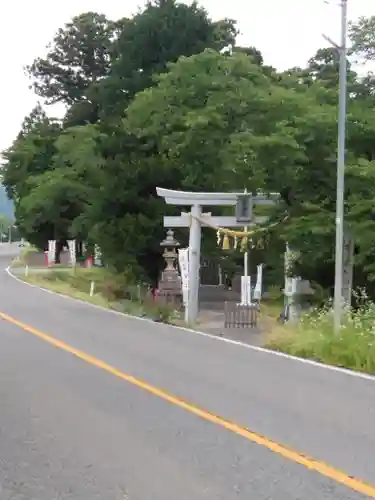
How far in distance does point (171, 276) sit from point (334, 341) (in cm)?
1931

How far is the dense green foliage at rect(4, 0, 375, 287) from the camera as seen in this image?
21.7m

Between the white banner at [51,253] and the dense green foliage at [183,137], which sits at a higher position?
the dense green foliage at [183,137]

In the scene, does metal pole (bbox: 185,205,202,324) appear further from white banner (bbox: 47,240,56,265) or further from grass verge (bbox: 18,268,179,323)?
white banner (bbox: 47,240,56,265)

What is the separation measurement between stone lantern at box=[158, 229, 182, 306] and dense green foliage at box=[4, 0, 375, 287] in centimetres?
173

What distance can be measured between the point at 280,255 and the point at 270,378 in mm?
15190

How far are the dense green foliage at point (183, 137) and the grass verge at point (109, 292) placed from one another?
1.89m

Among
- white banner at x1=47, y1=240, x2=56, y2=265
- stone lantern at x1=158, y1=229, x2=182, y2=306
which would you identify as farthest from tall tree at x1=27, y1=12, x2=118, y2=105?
stone lantern at x1=158, y1=229, x2=182, y2=306

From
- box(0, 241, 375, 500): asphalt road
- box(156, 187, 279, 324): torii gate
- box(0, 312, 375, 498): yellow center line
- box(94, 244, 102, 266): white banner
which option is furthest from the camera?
box(94, 244, 102, 266): white banner

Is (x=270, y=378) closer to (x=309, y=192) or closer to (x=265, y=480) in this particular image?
(x=265, y=480)

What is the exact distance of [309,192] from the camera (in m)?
22.4

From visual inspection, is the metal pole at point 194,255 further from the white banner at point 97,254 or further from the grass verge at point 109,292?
the white banner at point 97,254

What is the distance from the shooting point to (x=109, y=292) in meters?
34.2

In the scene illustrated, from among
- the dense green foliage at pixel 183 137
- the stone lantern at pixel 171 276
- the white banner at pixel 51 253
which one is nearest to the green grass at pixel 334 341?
the dense green foliage at pixel 183 137

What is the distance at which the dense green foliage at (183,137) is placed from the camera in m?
21.7
